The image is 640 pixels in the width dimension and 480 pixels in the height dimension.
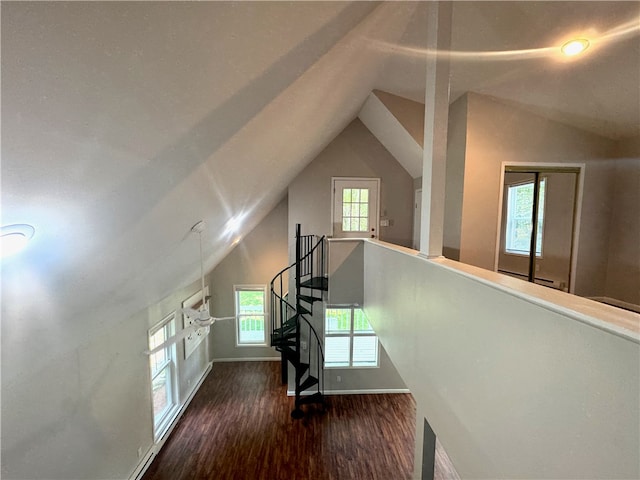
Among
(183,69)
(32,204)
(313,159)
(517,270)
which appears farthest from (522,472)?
(313,159)

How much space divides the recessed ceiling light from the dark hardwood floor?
5.70 metres

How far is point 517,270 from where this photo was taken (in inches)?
136

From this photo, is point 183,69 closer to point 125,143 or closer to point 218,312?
point 125,143

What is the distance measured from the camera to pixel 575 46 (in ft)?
6.82

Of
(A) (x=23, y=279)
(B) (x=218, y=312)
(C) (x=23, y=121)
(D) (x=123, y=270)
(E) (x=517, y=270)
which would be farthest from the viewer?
(B) (x=218, y=312)

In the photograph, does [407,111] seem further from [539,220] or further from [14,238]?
[14,238]

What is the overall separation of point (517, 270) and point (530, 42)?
2718mm

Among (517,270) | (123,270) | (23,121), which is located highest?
(23,121)

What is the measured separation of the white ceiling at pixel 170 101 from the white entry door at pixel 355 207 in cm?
222

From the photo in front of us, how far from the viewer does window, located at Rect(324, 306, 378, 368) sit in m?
5.78

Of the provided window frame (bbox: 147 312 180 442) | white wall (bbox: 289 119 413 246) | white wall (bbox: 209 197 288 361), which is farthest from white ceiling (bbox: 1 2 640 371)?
white wall (bbox: 209 197 288 361)

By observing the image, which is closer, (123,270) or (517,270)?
(123,270)

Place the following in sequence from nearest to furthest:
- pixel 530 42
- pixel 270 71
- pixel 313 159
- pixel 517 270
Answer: pixel 270 71 < pixel 530 42 < pixel 517 270 < pixel 313 159

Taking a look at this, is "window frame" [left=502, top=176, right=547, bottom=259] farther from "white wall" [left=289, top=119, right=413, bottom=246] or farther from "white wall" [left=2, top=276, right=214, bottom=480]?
"white wall" [left=2, top=276, right=214, bottom=480]
